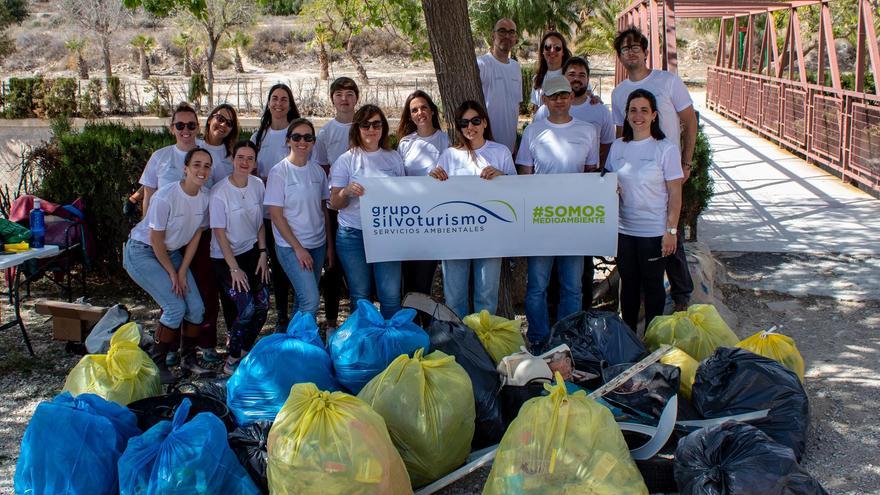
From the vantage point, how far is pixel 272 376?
426 cm

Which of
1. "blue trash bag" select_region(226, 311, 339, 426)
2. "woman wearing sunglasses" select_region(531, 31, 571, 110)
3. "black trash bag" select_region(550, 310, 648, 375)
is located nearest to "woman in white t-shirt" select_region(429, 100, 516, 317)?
"black trash bag" select_region(550, 310, 648, 375)

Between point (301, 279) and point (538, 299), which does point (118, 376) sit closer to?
point (301, 279)

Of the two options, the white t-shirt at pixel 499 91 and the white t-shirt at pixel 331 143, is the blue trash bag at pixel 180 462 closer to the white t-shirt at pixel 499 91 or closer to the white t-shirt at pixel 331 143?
the white t-shirt at pixel 331 143

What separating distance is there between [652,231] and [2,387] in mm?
4418

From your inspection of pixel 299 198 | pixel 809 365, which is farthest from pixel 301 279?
pixel 809 365

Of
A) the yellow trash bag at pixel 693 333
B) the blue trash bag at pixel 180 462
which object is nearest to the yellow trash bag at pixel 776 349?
the yellow trash bag at pixel 693 333

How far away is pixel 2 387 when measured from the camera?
5730 millimetres

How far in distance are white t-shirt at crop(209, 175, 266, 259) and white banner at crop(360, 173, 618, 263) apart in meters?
0.71

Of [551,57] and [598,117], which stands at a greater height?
[551,57]

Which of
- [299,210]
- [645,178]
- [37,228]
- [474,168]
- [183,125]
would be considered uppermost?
[183,125]

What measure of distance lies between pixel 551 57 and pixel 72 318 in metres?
4.12

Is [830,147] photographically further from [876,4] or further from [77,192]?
[77,192]

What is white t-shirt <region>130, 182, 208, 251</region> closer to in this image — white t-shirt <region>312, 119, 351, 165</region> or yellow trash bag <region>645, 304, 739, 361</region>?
white t-shirt <region>312, 119, 351, 165</region>

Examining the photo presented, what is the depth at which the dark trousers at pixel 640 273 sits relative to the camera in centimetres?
556
